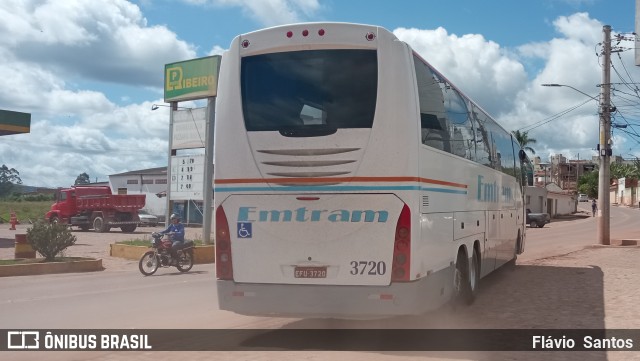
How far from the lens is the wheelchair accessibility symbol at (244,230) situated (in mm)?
7820

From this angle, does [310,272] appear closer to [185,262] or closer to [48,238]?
[185,262]

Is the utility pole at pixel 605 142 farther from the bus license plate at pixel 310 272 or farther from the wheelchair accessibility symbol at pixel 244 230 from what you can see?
the wheelchair accessibility symbol at pixel 244 230

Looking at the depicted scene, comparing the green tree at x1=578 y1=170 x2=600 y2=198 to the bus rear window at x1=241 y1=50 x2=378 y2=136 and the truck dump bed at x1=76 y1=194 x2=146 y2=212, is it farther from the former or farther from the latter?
the bus rear window at x1=241 y1=50 x2=378 y2=136

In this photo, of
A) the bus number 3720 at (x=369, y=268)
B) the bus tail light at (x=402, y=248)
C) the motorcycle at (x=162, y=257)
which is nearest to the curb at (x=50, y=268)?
the motorcycle at (x=162, y=257)

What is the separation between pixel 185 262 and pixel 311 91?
10.8 metres

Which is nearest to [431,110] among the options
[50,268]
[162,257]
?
[162,257]

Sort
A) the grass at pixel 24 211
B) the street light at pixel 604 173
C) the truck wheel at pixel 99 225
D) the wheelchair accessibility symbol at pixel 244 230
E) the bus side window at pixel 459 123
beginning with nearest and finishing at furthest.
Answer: the wheelchair accessibility symbol at pixel 244 230 → the bus side window at pixel 459 123 → the street light at pixel 604 173 → the truck wheel at pixel 99 225 → the grass at pixel 24 211

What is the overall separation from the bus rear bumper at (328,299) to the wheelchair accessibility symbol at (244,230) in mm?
585

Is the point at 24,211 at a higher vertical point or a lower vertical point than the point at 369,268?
lower

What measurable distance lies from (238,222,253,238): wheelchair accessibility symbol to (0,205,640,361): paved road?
1385 mm

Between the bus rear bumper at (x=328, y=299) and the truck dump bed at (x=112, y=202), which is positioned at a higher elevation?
the truck dump bed at (x=112, y=202)

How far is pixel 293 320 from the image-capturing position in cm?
977

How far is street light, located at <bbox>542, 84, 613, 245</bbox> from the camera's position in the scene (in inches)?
1041

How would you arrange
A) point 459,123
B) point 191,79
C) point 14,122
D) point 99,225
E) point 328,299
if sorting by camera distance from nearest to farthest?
1. point 328,299
2. point 459,123
3. point 191,79
4. point 14,122
5. point 99,225
